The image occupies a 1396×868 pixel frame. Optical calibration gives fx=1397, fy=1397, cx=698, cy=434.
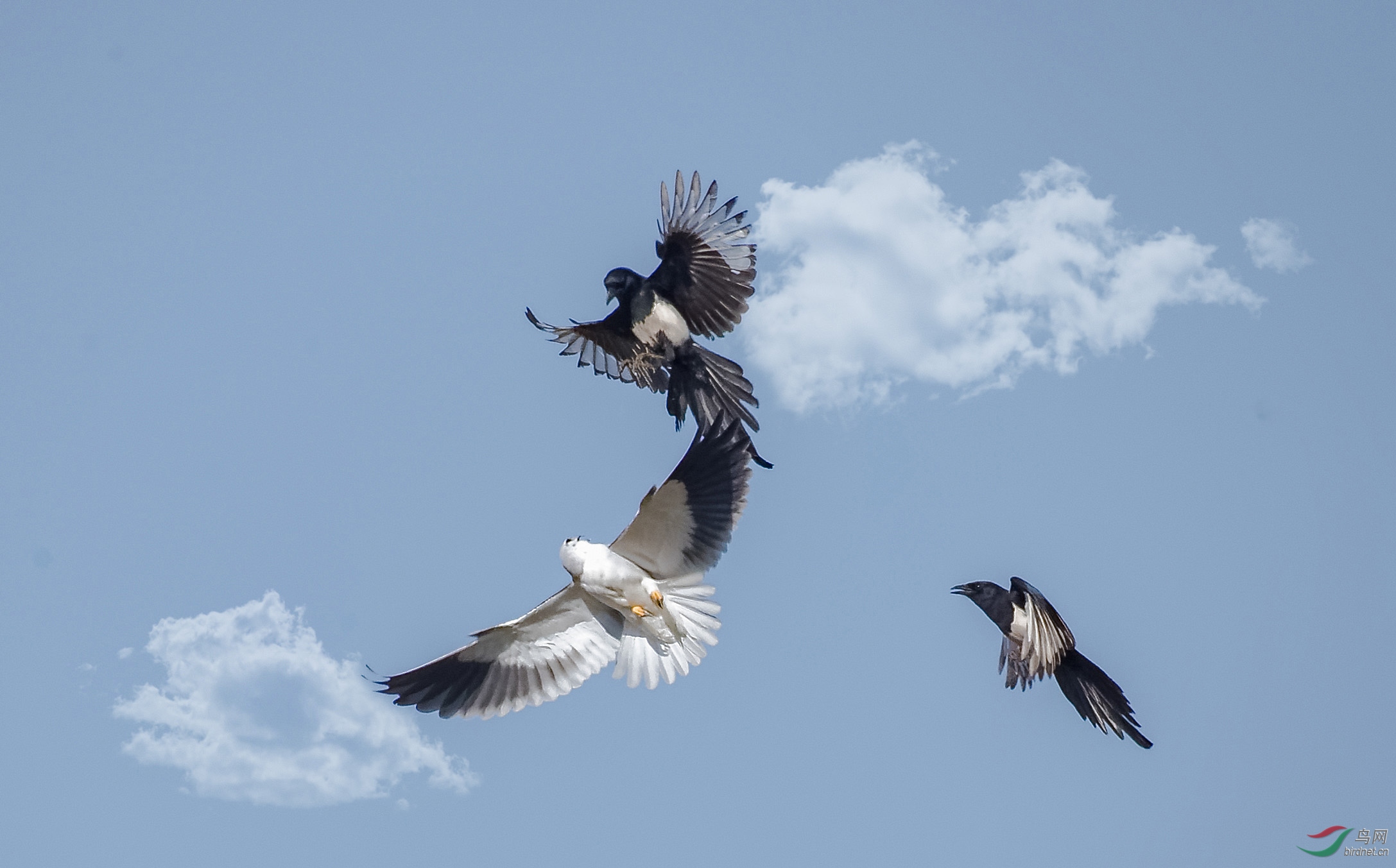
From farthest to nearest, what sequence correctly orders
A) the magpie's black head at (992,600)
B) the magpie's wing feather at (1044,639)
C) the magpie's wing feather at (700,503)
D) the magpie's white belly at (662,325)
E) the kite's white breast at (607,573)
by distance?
the magpie's white belly at (662,325)
the magpie's black head at (992,600)
the kite's white breast at (607,573)
the magpie's wing feather at (700,503)
the magpie's wing feather at (1044,639)

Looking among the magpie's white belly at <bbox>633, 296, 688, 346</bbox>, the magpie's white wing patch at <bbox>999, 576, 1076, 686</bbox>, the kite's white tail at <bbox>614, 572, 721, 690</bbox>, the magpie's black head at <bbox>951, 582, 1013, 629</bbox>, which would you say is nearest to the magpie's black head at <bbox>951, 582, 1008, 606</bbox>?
the magpie's black head at <bbox>951, 582, 1013, 629</bbox>

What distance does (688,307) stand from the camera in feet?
36.3

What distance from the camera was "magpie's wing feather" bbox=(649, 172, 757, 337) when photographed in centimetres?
1080

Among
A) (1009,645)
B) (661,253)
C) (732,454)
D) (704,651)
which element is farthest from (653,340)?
(1009,645)

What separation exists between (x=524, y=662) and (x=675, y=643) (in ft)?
4.34

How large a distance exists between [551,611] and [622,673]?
700mm

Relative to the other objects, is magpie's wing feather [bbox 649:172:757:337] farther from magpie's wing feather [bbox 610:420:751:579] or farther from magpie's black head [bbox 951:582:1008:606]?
magpie's black head [bbox 951:582:1008:606]

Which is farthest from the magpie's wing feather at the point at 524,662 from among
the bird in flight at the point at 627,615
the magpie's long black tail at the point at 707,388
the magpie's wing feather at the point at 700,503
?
the magpie's long black tail at the point at 707,388

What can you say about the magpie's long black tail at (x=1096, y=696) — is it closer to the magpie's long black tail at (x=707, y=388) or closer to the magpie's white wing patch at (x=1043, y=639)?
the magpie's white wing patch at (x=1043, y=639)

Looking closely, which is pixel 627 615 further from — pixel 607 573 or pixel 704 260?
pixel 704 260

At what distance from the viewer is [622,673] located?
10.3 m

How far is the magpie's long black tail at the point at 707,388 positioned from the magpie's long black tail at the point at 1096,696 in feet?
9.25

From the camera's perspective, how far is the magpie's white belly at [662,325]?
10.8 m

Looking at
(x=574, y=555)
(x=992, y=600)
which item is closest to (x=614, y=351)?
(x=574, y=555)
